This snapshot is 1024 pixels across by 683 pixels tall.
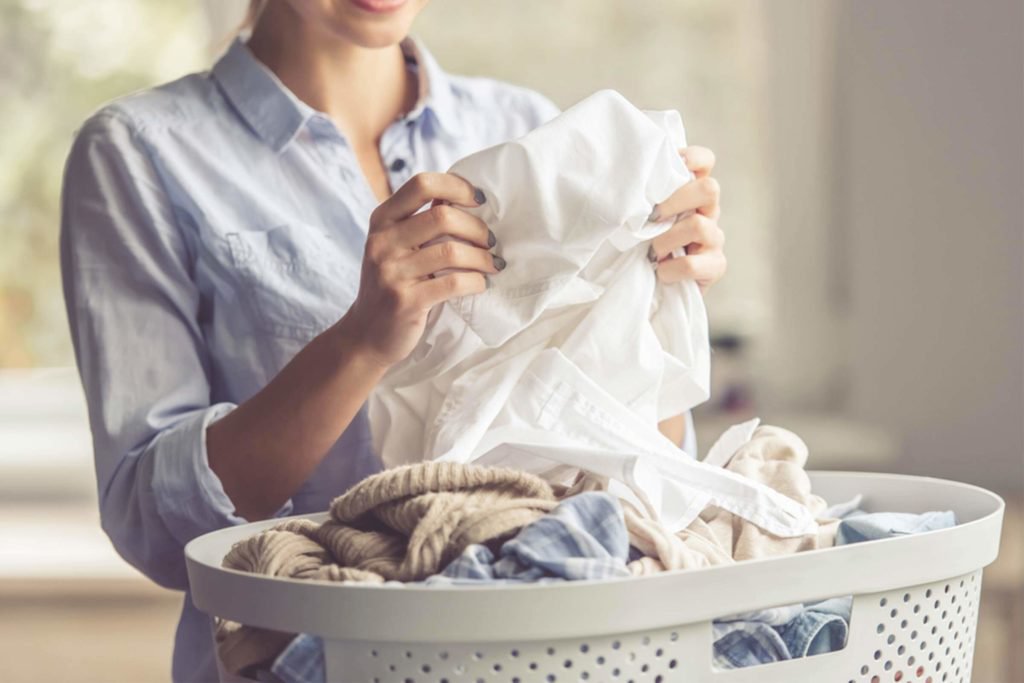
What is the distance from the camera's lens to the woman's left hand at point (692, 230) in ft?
2.62

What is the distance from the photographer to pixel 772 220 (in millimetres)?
2309

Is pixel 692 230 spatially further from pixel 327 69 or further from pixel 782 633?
pixel 327 69

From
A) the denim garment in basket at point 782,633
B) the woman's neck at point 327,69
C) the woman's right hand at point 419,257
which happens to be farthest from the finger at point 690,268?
the woman's neck at point 327,69

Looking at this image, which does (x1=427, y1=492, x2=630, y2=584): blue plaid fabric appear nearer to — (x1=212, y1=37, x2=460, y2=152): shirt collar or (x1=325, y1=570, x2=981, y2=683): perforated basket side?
(x1=325, y1=570, x2=981, y2=683): perforated basket side

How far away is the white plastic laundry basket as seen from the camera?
1.68ft

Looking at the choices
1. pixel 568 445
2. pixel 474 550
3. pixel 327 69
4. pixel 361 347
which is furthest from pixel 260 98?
pixel 474 550

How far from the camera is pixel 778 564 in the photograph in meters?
0.55

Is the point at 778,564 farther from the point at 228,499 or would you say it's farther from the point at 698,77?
the point at 698,77

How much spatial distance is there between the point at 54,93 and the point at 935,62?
1.74 meters

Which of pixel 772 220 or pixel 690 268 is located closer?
pixel 690 268

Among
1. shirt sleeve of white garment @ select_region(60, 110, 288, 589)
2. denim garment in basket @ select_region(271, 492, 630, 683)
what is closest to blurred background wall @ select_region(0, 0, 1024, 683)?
shirt sleeve of white garment @ select_region(60, 110, 288, 589)

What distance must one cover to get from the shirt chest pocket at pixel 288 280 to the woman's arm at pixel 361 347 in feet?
0.43

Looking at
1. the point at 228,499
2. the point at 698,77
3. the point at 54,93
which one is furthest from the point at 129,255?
the point at 54,93

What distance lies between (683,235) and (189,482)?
1.25ft
